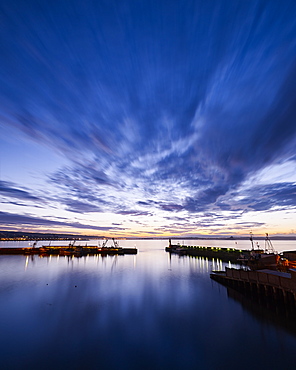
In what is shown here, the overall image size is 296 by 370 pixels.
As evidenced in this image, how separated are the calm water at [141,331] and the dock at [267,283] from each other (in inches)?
121

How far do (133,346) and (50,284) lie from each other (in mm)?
39538

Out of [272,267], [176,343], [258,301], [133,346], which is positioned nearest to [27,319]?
[133,346]

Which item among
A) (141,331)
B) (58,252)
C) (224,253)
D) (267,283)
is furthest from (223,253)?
(58,252)

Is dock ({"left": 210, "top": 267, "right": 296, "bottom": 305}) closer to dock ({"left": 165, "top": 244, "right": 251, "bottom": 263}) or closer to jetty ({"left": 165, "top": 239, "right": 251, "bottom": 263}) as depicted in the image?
jetty ({"left": 165, "top": 239, "right": 251, "bottom": 263})

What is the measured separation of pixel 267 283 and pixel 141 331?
81.5 ft

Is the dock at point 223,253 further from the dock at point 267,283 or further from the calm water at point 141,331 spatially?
the calm water at point 141,331

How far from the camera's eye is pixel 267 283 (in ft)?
117

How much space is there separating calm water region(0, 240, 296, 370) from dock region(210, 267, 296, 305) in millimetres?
3086

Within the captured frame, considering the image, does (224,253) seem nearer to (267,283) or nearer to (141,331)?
(267,283)

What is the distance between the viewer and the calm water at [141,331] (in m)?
19.6

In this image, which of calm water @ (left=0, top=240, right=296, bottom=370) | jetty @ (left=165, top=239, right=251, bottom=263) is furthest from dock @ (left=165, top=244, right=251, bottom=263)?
calm water @ (left=0, top=240, right=296, bottom=370)

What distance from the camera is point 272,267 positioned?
146ft

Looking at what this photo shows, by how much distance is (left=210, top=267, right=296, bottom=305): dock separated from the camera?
104ft

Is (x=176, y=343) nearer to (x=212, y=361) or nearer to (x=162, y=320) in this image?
(x=212, y=361)
